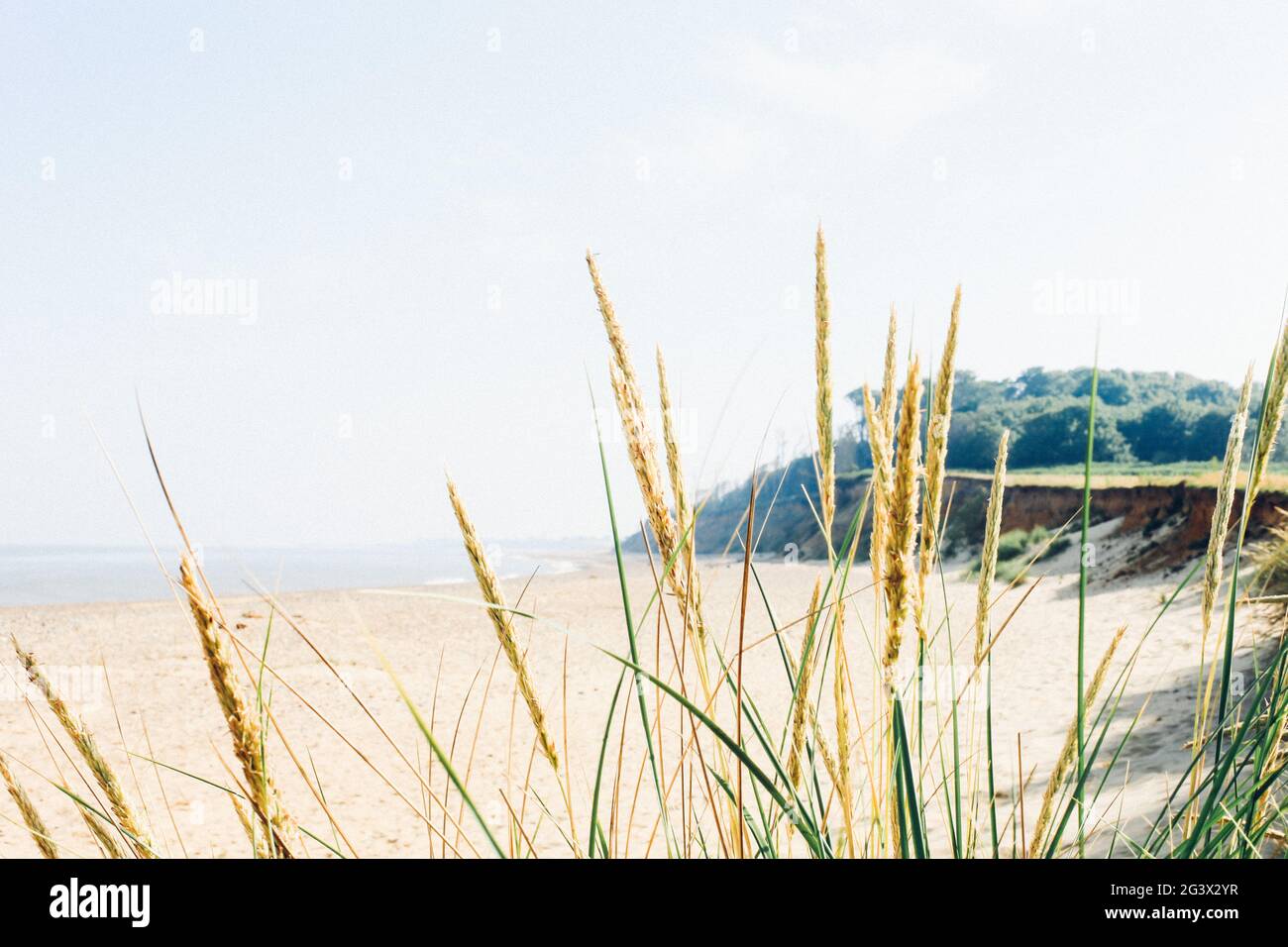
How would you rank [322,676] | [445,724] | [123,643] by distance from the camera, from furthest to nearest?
[123,643] < [322,676] < [445,724]

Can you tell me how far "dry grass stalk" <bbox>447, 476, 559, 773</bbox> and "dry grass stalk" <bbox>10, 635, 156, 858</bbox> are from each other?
443 mm

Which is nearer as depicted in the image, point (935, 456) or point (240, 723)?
point (240, 723)

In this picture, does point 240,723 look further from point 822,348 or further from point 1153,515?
point 1153,515

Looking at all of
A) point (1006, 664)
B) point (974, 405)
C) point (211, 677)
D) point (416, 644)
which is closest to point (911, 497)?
point (211, 677)

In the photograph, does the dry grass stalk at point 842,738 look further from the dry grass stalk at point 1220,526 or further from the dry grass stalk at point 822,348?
the dry grass stalk at point 1220,526

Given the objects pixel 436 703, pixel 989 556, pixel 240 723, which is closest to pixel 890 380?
pixel 989 556

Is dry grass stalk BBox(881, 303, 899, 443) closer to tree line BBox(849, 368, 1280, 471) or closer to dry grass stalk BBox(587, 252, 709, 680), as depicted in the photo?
dry grass stalk BBox(587, 252, 709, 680)

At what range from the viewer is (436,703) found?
4301 mm

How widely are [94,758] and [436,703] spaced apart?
139 inches

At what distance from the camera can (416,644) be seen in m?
17.9

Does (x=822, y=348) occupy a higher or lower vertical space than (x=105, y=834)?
higher

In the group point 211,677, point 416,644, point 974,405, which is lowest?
point 416,644
